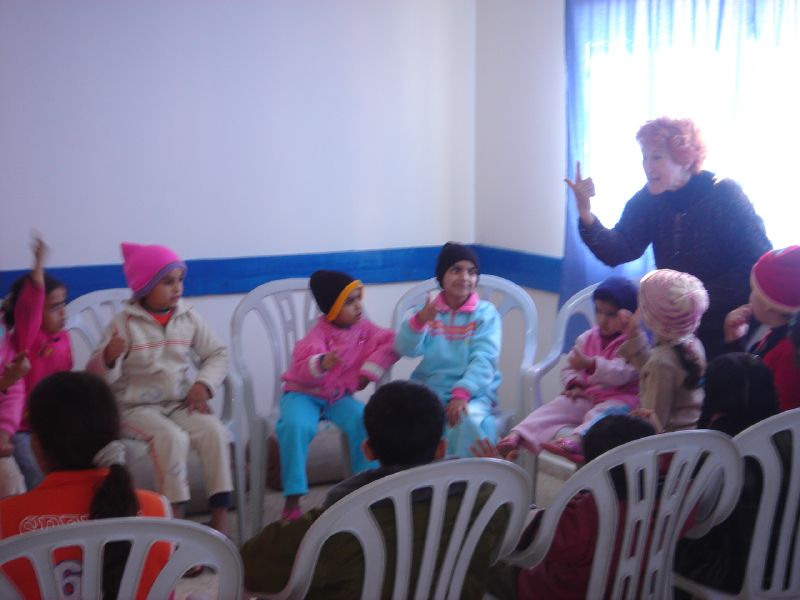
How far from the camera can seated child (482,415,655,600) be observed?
1816 millimetres

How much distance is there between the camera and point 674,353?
8.20 feet

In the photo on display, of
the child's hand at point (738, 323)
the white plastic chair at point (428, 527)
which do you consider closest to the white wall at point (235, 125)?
the child's hand at point (738, 323)

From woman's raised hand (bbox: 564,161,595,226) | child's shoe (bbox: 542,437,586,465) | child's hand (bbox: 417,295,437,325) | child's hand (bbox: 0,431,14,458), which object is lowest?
child's hand (bbox: 0,431,14,458)

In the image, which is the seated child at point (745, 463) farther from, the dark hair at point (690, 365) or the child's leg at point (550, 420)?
the child's leg at point (550, 420)

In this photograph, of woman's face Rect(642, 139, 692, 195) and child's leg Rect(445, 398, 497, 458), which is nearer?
woman's face Rect(642, 139, 692, 195)

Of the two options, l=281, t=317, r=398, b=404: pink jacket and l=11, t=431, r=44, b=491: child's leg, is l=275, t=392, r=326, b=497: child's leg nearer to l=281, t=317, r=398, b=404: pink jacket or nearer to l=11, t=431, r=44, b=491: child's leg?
l=281, t=317, r=398, b=404: pink jacket

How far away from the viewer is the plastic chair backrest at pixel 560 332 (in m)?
3.10

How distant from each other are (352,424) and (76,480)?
1381 millimetres

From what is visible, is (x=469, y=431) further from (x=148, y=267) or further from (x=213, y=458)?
(x=148, y=267)

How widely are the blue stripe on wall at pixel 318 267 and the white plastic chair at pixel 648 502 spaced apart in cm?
207

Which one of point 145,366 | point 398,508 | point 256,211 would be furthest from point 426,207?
point 398,508

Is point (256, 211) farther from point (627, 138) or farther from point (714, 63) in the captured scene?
point (714, 63)

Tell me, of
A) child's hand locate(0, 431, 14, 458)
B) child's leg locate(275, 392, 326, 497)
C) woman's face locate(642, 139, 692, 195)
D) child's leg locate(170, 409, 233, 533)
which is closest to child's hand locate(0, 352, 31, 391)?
child's hand locate(0, 431, 14, 458)

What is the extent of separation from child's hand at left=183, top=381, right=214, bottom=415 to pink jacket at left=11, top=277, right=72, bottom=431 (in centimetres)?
42
